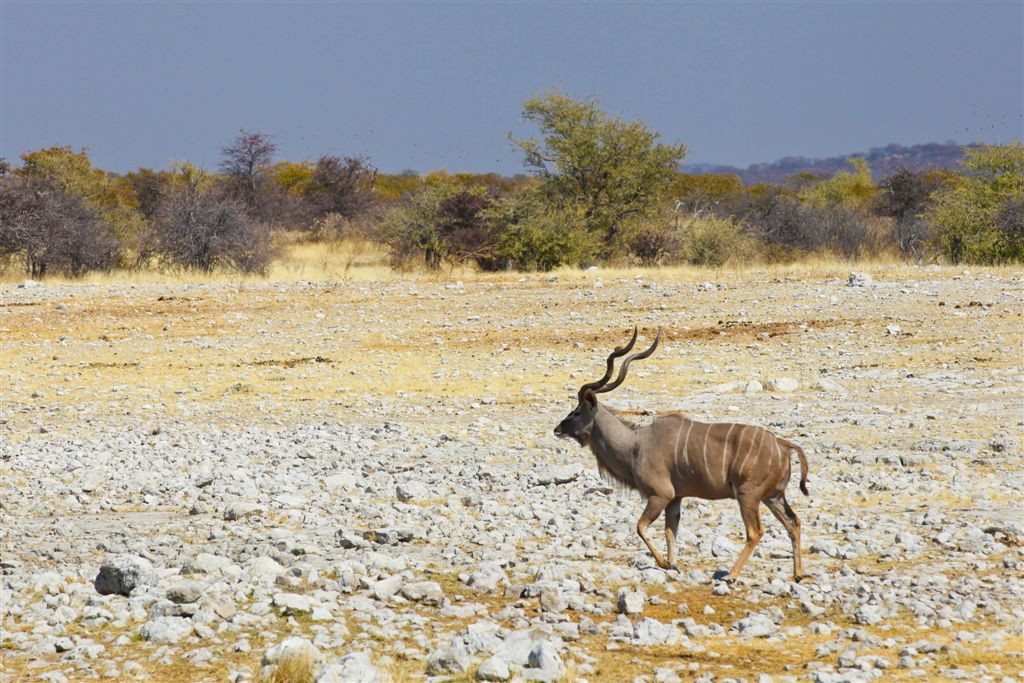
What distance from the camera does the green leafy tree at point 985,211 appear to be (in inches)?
1151

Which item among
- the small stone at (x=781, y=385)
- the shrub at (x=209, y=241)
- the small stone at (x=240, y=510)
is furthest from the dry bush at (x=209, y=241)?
the small stone at (x=240, y=510)

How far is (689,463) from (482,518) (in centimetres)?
201

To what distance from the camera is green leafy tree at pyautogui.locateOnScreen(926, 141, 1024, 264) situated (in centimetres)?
2923

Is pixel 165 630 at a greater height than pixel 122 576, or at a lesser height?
lesser

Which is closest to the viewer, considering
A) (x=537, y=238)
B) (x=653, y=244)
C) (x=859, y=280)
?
(x=859, y=280)

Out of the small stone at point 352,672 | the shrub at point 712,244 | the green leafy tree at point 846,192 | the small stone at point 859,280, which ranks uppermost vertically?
the green leafy tree at point 846,192

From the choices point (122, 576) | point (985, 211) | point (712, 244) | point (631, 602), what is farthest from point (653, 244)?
point (122, 576)

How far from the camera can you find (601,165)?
3381 centimetres

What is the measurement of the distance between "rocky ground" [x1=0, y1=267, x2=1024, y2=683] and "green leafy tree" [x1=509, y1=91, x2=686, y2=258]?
15.0m

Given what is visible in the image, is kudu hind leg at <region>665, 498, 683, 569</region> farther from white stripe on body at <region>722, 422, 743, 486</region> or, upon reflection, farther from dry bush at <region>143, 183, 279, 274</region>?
dry bush at <region>143, 183, 279, 274</region>

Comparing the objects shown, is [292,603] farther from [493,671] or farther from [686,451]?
[686,451]

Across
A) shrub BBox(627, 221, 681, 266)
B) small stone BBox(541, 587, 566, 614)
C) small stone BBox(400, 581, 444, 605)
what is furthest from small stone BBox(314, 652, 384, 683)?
shrub BBox(627, 221, 681, 266)

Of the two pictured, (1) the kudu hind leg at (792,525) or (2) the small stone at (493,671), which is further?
(1) the kudu hind leg at (792,525)

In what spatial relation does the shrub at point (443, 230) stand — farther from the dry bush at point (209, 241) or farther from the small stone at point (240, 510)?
the small stone at point (240, 510)
